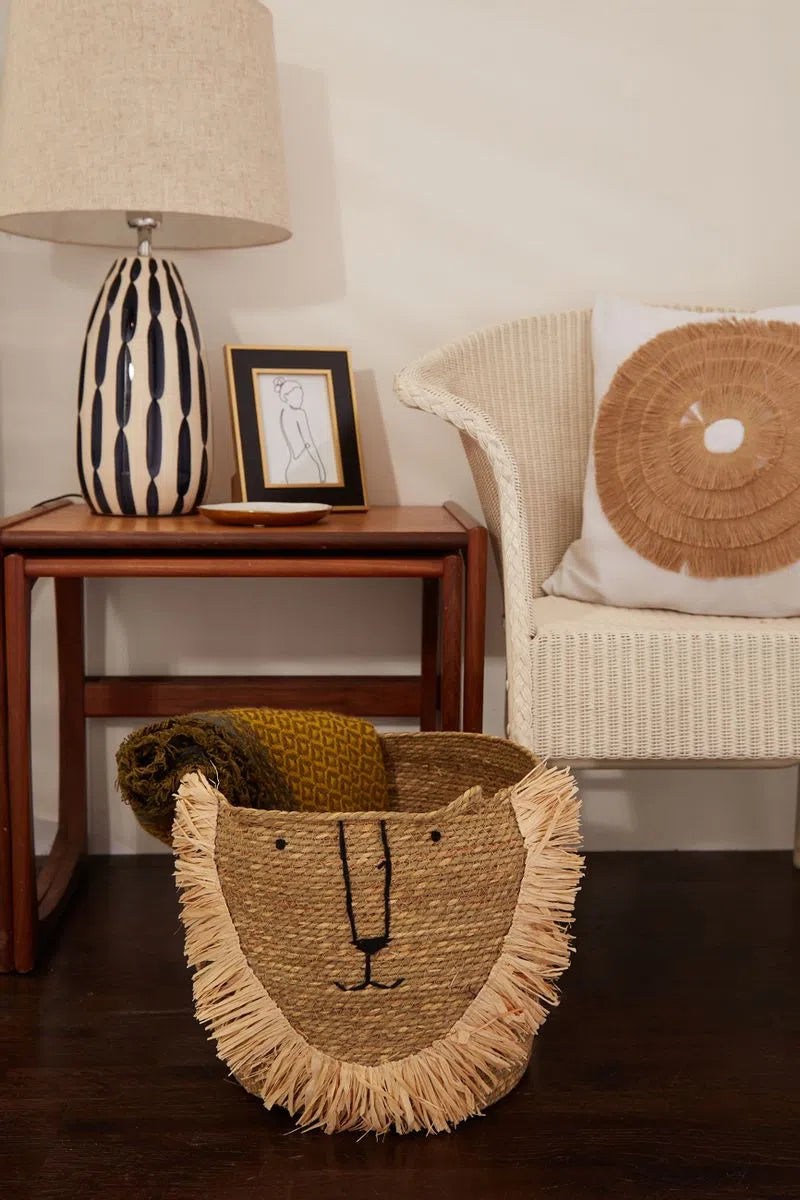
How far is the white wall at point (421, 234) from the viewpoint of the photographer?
192cm

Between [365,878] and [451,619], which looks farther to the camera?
[451,619]

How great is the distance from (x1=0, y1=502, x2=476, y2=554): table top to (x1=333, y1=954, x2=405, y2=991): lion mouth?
0.58 meters

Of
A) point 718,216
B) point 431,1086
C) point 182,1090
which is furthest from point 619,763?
point 718,216

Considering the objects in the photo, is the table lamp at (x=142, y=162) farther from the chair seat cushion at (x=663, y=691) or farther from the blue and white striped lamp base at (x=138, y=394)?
the chair seat cushion at (x=663, y=691)

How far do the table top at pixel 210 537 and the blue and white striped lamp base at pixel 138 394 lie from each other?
2.8 inches

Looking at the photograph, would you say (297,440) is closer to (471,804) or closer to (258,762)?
(258,762)

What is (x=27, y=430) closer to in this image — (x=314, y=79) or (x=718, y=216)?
(x=314, y=79)

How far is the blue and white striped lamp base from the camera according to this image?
1.66 m

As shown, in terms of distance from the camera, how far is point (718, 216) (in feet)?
6.51

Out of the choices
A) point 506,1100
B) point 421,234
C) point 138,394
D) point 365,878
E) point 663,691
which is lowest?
point 506,1100

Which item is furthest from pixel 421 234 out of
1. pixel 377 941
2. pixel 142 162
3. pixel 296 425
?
pixel 377 941

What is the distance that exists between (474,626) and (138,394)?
58cm

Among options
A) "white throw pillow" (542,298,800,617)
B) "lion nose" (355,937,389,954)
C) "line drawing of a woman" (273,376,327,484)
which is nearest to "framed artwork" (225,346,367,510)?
"line drawing of a woman" (273,376,327,484)

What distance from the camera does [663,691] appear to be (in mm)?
1487
